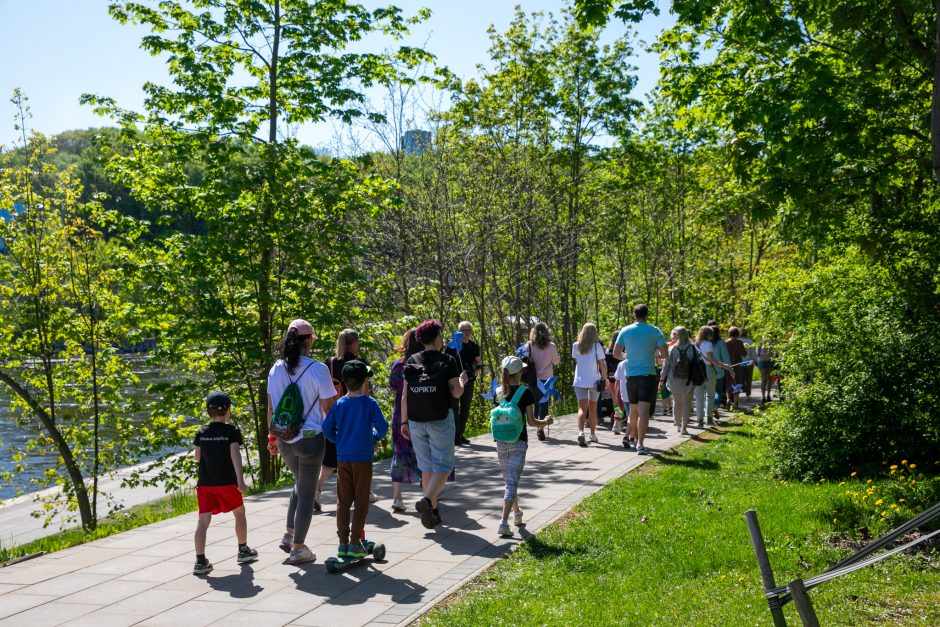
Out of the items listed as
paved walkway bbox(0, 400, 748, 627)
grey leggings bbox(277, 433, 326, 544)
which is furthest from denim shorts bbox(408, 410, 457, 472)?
grey leggings bbox(277, 433, 326, 544)

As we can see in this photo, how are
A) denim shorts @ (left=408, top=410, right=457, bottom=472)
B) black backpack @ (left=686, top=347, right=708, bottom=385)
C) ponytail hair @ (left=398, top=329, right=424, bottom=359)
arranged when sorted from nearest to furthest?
denim shorts @ (left=408, top=410, right=457, bottom=472), ponytail hair @ (left=398, top=329, right=424, bottom=359), black backpack @ (left=686, top=347, right=708, bottom=385)

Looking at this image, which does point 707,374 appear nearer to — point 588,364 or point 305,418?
point 588,364

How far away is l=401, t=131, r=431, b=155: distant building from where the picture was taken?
16766 millimetres

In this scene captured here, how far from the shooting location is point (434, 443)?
25.1 feet

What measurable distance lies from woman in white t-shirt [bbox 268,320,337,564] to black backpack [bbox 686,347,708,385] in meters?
8.18

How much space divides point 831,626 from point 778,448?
514 cm

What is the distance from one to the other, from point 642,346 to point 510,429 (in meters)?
4.49

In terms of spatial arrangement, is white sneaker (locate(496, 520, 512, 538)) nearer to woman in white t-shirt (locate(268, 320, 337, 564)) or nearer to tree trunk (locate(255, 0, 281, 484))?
woman in white t-shirt (locate(268, 320, 337, 564))

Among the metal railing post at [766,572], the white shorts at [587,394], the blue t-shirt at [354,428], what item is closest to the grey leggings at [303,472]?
the blue t-shirt at [354,428]

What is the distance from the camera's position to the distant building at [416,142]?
1677 cm

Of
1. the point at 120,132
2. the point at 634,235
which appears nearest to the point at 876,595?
the point at 120,132

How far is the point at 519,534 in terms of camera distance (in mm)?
7621

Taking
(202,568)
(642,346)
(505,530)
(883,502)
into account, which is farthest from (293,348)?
(642,346)

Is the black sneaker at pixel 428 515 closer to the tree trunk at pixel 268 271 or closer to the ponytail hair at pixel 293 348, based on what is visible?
the ponytail hair at pixel 293 348
